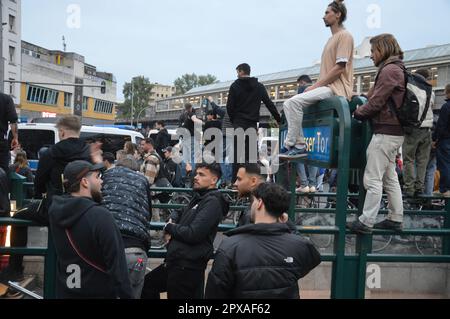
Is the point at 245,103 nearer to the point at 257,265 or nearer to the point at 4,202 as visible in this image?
the point at 4,202

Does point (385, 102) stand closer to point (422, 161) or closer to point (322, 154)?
point (322, 154)

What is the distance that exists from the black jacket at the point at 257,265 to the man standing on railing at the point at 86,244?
0.66m

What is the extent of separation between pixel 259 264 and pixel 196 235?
98 centimetres

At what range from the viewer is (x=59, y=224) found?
3227 mm

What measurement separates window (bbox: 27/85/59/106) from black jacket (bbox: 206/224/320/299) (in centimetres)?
5201

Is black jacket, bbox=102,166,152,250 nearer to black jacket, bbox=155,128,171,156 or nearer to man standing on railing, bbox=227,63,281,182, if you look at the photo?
man standing on railing, bbox=227,63,281,182

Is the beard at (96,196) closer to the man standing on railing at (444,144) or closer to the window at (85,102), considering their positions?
the man standing on railing at (444,144)

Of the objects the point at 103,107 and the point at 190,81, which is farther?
the point at 190,81

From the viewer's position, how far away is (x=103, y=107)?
71.1 meters

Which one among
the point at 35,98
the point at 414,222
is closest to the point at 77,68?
the point at 35,98

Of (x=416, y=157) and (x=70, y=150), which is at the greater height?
(x=416, y=157)

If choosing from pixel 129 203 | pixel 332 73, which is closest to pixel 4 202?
pixel 129 203

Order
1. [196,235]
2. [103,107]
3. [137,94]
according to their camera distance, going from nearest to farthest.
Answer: [196,235]
[103,107]
[137,94]
